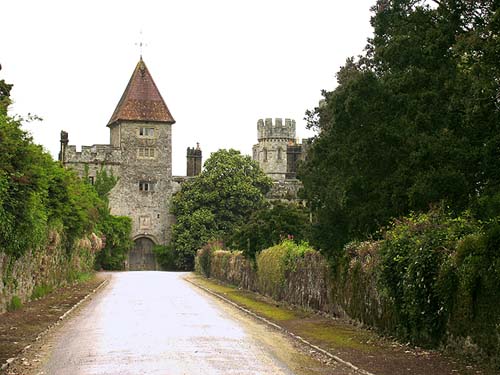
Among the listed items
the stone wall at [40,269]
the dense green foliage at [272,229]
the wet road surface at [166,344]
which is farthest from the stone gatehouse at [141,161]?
the wet road surface at [166,344]

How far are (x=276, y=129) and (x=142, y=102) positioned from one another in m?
33.4

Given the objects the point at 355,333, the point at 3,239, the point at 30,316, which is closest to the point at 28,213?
the point at 3,239

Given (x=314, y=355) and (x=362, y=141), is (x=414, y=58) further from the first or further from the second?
(x=314, y=355)

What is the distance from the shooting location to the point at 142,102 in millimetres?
90750

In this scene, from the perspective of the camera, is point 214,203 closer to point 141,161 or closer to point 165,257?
point 165,257

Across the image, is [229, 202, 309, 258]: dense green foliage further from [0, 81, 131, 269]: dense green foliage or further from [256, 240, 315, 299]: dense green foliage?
[0, 81, 131, 269]: dense green foliage

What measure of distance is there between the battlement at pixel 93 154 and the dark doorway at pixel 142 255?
8.63m

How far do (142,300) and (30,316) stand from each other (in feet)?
25.4

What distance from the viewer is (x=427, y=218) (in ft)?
62.4

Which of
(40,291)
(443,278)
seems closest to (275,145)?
(40,291)

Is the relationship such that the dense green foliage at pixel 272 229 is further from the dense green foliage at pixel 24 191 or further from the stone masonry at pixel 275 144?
the stone masonry at pixel 275 144

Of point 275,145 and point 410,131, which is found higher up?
point 275,145

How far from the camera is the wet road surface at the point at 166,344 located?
14273mm

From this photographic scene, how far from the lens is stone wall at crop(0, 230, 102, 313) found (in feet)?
84.8
